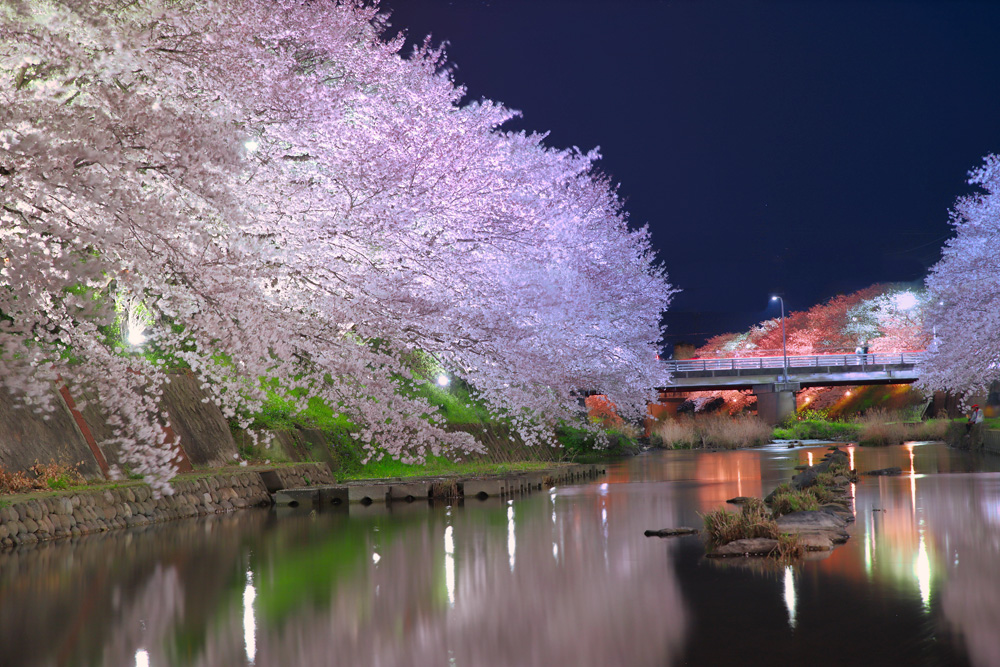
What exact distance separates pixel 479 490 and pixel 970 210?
80.7 ft

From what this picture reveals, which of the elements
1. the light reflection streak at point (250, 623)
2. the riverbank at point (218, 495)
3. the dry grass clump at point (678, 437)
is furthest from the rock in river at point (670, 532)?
the dry grass clump at point (678, 437)

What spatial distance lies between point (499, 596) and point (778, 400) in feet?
190

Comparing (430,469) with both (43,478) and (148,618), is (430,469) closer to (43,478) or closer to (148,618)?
(43,478)

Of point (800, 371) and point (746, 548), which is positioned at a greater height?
point (800, 371)

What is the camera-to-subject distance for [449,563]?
9695 mm

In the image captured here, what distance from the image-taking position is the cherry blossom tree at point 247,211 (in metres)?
7.27

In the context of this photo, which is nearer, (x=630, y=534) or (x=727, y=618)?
(x=727, y=618)

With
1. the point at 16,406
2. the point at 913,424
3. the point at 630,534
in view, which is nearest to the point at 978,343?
the point at 913,424

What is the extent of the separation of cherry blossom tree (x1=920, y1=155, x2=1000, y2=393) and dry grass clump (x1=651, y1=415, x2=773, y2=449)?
8.91 meters

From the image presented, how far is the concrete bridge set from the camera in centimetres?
6128

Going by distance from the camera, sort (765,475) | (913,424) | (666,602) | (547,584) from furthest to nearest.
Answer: (913,424)
(765,475)
(547,584)
(666,602)

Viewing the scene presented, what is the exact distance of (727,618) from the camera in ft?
21.6

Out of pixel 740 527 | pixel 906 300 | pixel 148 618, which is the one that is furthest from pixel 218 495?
pixel 906 300

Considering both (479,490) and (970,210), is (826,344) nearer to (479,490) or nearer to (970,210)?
(970,210)
